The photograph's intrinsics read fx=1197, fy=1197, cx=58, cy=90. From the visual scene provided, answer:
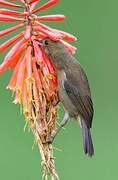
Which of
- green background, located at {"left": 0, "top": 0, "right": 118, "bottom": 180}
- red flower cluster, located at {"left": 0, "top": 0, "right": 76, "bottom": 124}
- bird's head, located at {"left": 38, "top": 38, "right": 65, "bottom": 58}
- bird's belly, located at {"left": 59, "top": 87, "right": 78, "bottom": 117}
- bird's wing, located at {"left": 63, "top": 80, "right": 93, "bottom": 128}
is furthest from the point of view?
green background, located at {"left": 0, "top": 0, "right": 118, "bottom": 180}

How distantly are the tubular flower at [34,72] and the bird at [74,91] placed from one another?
0.22m

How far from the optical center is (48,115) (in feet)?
25.3

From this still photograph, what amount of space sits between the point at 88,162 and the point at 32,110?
10.9ft

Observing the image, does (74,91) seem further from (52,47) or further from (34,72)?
(34,72)

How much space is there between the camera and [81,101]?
26.7 ft

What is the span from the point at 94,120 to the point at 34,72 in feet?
13.5

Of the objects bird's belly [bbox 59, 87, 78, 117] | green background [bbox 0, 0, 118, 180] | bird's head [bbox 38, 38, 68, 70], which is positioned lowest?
green background [bbox 0, 0, 118, 180]

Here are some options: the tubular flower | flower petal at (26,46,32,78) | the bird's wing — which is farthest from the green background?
flower petal at (26,46,32,78)

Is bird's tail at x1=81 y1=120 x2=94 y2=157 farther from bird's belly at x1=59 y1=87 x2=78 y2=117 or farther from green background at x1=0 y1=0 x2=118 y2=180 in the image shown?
green background at x1=0 y1=0 x2=118 y2=180

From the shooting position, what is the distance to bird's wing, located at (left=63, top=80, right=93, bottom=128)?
8.05 meters

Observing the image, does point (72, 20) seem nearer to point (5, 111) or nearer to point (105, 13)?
point (105, 13)

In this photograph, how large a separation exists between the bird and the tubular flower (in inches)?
8.5

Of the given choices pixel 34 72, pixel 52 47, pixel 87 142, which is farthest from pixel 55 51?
pixel 87 142

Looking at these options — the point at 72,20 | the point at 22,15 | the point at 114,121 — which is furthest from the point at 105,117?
the point at 22,15
